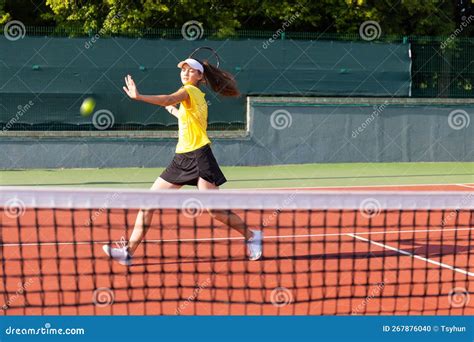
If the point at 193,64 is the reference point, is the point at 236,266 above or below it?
below

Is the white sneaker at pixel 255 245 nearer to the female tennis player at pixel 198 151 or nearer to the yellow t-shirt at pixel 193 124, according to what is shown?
the female tennis player at pixel 198 151

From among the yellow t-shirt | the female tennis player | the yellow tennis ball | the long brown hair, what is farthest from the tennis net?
the yellow tennis ball

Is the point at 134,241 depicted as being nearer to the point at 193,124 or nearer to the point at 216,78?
the point at 193,124

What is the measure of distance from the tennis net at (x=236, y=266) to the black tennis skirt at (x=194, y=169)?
1.16 feet

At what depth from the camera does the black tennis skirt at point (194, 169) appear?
582cm

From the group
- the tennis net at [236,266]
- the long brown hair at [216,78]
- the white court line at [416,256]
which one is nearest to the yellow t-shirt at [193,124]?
the long brown hair at [216,78]

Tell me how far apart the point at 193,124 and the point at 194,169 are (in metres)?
0.35

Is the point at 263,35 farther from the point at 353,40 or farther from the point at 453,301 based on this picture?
the point at 453,301

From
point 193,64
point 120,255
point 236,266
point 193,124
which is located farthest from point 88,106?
point 236,266

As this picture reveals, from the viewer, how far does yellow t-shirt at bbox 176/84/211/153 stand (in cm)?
578

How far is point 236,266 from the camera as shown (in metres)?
5.71

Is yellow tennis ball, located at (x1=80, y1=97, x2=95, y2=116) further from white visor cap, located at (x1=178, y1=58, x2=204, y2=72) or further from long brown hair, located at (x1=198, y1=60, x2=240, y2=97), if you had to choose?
white visor cap, located at (x1=178, y1=58, x2=204, y2=72)

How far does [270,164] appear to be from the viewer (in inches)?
596
